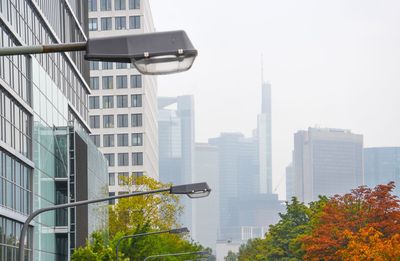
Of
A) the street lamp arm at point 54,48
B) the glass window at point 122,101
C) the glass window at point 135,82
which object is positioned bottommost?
the street lamp arm at point 54,48

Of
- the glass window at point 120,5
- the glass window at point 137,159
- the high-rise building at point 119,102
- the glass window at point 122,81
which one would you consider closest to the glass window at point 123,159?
the high-rise building at point 119,102

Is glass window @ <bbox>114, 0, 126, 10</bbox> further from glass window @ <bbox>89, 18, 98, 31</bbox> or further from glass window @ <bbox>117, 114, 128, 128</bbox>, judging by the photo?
glass window @ <bbox>117, 114, 128, 128</bbox>

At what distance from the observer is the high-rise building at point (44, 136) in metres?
47.0

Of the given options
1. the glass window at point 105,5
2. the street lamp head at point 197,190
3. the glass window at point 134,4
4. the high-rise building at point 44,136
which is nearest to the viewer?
the street lamp head at point 197,190

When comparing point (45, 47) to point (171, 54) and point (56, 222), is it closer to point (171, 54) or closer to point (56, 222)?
point (171, 54)

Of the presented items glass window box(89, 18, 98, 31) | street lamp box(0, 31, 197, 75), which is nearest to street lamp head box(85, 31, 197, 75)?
street lamp box(0, 31, 197, 75)

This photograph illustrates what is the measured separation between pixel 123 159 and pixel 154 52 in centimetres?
13668

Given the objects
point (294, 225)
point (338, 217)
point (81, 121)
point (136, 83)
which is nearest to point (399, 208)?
point (338, 217)

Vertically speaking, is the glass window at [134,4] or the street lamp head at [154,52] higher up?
the glass window at [134,4]

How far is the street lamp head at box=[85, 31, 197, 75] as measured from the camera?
418 inches

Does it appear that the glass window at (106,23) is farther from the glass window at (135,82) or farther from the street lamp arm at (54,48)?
the street lamp arm at (54,48)

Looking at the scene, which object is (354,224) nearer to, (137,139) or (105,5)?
(137,139)

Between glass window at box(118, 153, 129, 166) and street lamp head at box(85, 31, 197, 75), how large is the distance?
136 metres

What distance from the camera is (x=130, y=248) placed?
76188 mm
